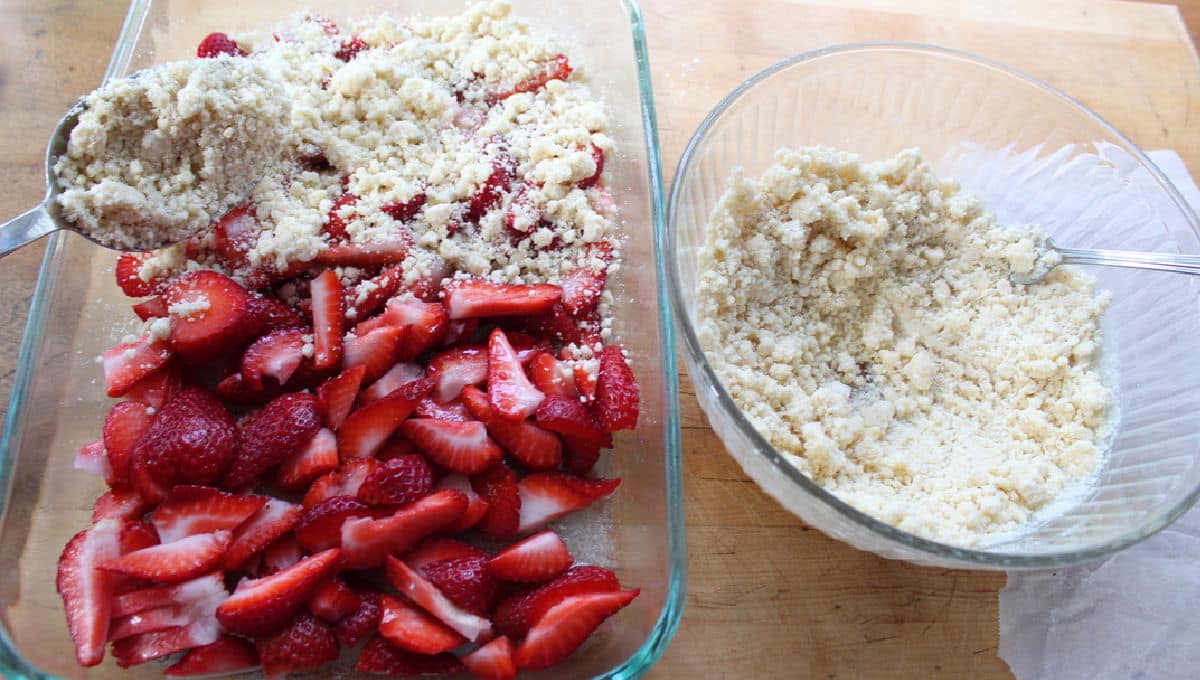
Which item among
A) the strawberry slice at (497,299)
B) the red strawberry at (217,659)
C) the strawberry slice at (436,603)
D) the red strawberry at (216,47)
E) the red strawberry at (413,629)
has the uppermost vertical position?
the red strawberry at (216,47)

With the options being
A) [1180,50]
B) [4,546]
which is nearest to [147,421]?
[4,546]

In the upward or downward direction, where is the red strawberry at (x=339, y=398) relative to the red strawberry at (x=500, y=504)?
upward

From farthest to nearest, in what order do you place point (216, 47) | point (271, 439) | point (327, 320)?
1. point (216, 47)
2. point (327, 320)
3. point (271, 439)

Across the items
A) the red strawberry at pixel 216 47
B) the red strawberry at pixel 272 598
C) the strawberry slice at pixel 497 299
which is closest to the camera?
the red strawberry at pixel 272 598

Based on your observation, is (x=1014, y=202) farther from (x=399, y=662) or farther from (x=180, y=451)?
(x=180, y=451)

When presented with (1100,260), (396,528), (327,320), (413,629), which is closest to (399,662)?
(413,629)

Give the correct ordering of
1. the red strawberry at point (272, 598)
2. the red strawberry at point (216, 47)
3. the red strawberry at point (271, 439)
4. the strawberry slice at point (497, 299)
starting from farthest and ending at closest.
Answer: the red strawberry at point (216, 47) → the strawberry slice at point (497, 299) → the red strawberry at point (271, 439) → the red strawberry at point (272, 598)

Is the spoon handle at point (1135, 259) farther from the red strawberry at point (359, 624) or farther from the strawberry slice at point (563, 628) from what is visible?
the red strawberry at point (359, 624)

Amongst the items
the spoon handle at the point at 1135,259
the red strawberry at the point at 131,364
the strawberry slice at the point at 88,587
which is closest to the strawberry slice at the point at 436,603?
the strawberry slice at the point at 88,587
